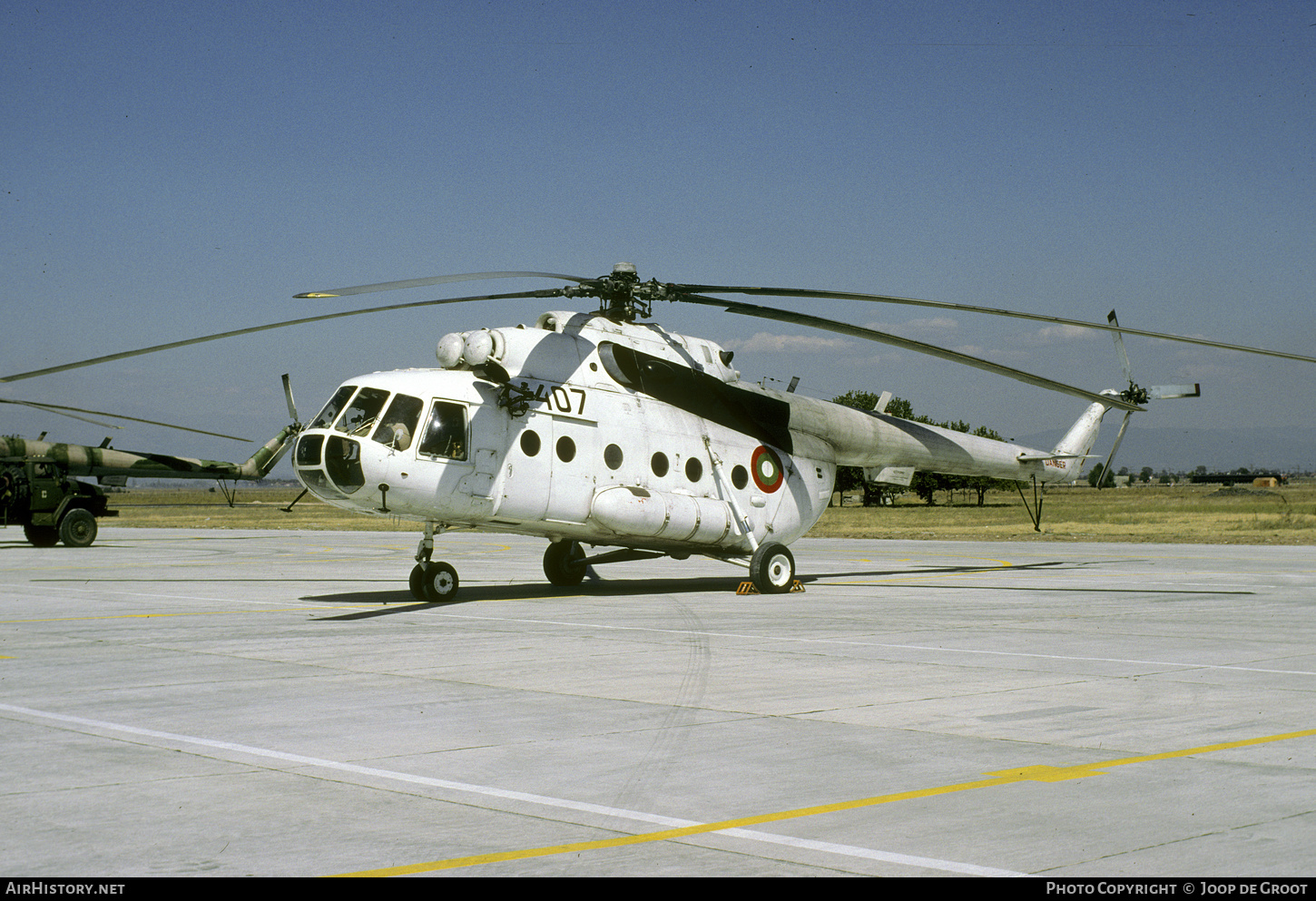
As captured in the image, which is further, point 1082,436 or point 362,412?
point 1082,436

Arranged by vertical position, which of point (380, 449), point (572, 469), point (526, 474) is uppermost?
Answer: point (380, 449)

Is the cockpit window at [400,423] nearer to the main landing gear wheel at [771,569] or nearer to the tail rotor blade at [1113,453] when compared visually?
the main landing gear wheel at [771,569]

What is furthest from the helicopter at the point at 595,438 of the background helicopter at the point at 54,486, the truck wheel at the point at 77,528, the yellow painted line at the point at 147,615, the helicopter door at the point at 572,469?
the truck wheel at the point at 77,528

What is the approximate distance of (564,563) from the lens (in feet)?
69.4

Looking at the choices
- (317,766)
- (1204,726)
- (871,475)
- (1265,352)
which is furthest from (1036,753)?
(871,475)

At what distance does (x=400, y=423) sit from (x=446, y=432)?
0.71m

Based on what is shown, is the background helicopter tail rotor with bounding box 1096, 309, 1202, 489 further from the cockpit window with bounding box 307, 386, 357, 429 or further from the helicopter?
the cockpit window with bounding box 307, 386, 357, 429

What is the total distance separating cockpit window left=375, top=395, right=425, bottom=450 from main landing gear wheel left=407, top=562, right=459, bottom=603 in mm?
2311

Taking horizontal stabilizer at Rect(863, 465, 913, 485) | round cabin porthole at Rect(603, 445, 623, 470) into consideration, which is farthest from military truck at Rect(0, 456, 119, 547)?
horizontal stabilizer at Rect(863, 465, 913, 485)

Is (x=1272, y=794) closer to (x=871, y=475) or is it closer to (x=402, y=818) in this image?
(x=402, y=818)

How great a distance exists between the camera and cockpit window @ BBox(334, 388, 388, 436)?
16.1m

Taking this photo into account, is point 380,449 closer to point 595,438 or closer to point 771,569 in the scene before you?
point 595,438

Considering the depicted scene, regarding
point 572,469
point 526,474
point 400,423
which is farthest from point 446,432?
point 572,469
